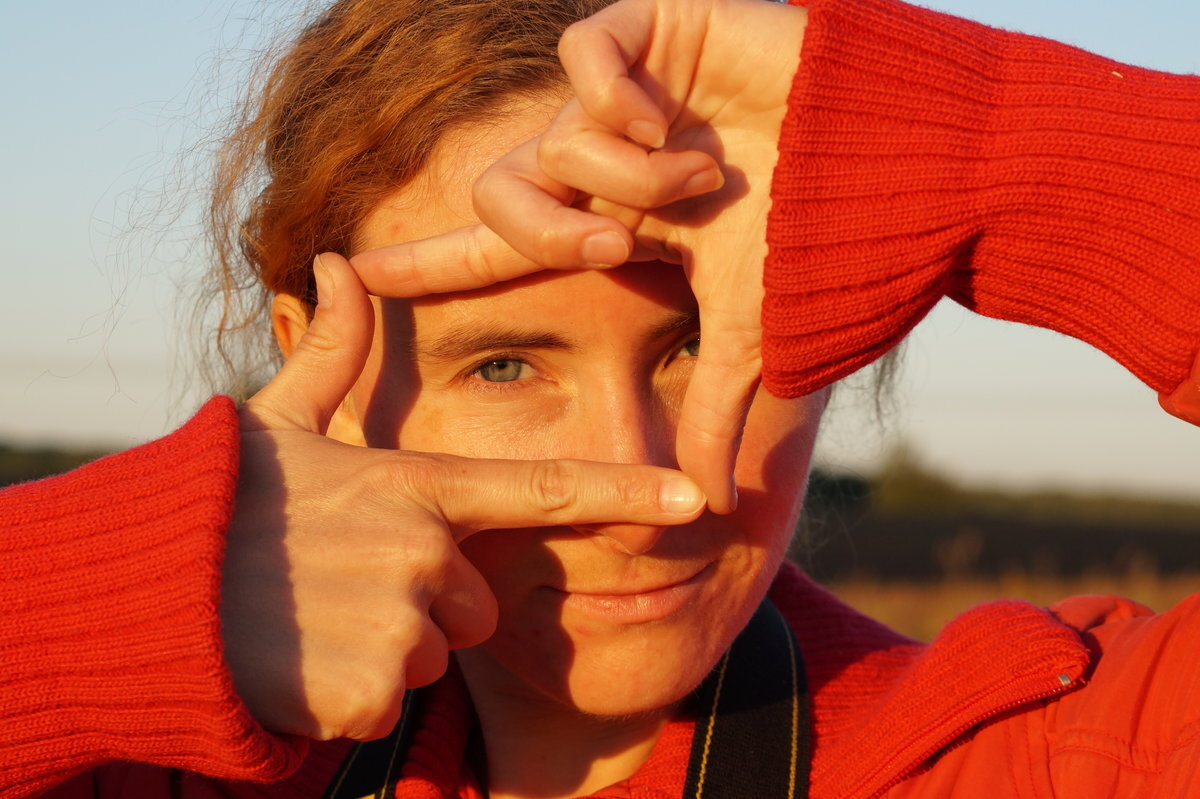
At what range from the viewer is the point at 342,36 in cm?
256

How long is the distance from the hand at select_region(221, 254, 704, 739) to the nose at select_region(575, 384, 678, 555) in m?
0.13

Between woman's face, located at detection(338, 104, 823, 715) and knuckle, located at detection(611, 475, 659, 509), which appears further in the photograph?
woman's face, located at detection(338, 104, 823, 715)

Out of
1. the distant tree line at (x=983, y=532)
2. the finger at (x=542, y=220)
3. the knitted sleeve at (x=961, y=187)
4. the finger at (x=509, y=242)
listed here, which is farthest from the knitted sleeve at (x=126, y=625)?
the distant tree line at (x=983, y=532)

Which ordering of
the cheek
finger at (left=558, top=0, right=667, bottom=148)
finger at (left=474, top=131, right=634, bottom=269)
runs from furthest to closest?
the cheek, finger at (left=474, top=131, right=634, bottom=269), finger at (left=558, top=0, right=667, bottom=148)

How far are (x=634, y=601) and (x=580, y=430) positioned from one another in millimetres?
353

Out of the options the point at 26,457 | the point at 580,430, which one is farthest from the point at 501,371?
the point at 26,457

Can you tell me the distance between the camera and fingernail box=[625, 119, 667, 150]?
163cm

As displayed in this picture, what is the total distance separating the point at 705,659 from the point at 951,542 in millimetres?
23467

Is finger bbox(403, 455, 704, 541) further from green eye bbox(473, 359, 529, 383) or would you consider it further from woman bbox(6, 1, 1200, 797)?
green eye bbox(473, 359, 529, 383)

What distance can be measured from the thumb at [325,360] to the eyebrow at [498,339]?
0.44 ft

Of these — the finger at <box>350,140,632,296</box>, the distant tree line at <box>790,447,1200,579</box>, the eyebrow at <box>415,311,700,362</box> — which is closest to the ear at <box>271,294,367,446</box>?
the eyebrow at <box>415,311,700,362</box>

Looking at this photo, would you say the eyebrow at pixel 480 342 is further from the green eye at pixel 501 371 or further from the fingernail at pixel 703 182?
the fingernail at pixel 703 182

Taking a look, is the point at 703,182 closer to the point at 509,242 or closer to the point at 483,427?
the point at 509,242

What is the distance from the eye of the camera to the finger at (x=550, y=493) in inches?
76.0
